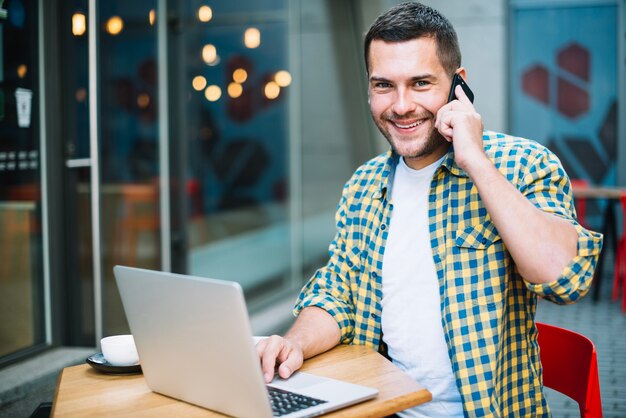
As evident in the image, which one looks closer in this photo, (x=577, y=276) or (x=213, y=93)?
(x=577, y=276)

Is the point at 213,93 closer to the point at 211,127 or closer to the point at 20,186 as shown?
the point at 211,127

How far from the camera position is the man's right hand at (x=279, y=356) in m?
1.75

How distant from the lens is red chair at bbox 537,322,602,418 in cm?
185

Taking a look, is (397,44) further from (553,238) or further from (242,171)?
(242,171)

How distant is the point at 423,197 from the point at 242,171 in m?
4.17

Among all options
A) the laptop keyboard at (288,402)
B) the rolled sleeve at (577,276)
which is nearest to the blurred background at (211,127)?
the laptop keyboard at (288,402)

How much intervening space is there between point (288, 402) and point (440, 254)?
2.04 ft

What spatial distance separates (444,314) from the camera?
1935mm

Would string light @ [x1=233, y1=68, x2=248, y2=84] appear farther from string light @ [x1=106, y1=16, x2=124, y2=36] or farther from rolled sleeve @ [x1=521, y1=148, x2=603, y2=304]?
rolled sleeve @ [x1=521, y1=148, x2=603, y2=304]

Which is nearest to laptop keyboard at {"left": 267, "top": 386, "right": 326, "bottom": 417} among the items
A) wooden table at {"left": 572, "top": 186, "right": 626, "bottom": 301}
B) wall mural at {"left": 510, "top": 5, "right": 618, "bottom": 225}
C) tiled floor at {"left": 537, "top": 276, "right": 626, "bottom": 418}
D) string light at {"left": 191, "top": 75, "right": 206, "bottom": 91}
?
tiled floor at {"left": 537, "top": 276, "right": 626, "bottom": 418}

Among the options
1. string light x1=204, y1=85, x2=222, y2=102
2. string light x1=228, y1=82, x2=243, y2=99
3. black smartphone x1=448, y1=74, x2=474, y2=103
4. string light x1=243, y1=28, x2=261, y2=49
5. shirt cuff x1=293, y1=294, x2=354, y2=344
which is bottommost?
shirt cuff x1=293, y1=294, x2=354, y2=344

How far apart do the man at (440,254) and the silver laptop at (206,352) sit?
0.21m

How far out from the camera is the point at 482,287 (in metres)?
1.93

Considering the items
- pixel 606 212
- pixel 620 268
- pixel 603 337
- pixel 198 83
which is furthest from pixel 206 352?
pixel 606 212
